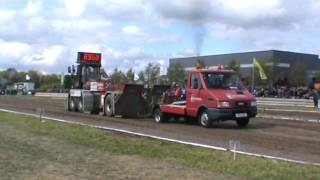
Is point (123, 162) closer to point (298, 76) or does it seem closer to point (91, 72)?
point (91, 72)

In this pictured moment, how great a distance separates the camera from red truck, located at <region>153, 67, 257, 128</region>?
21.6m

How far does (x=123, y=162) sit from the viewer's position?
36.6ft

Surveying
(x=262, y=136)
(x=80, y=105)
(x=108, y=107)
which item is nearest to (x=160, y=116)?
(x=108, y=107)

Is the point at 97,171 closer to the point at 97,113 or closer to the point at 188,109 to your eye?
the point at 188,109

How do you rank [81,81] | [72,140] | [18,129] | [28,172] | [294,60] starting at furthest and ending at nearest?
1. [294,60]
2. [81,81]
3. [18,129]
4. [72,140]
5. [28,172]

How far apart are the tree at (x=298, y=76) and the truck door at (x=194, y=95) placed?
77.2 meters

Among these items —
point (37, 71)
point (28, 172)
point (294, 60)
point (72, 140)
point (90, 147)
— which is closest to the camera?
point (28, 172)

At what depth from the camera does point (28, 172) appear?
9898mm

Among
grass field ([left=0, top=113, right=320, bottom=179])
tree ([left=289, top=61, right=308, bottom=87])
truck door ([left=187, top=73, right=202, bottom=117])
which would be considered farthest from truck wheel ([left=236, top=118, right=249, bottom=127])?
tree ([left=289, top=61, right=308, bottom=87])

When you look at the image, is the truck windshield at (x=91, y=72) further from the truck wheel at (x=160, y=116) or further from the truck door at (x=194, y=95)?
the truck door at (x=194, y=95)

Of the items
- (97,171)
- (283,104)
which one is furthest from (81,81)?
(97,171)

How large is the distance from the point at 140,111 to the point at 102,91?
3873 millimetres

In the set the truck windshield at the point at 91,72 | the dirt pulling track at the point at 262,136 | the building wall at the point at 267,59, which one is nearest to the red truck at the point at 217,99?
A: the dirt pulling track at the point at 262,136

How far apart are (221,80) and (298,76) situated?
78.9 m
